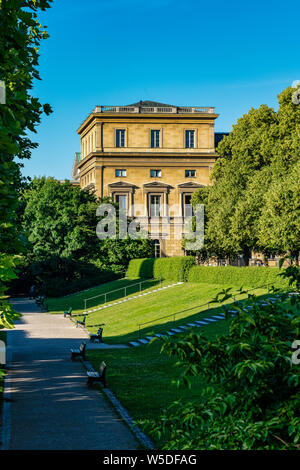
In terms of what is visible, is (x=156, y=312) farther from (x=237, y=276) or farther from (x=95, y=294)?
(x=95, y=294)

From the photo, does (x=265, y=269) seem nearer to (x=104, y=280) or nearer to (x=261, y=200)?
(x=261, y=200)

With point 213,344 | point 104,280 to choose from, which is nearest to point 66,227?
point 104,280

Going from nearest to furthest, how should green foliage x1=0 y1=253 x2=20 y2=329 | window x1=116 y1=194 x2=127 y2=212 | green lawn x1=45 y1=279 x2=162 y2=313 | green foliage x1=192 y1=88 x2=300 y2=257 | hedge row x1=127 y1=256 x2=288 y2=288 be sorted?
green foliage x1=0 y1=253 x2=20 y2=329, hedge row x1=127 y1=256 x2=288 y2=288, green foliage x1=192 y1=88 x2=300 y2=257, green lawn x1=45 y1=279 x2=162 y2=313, window x1=116 y1=194 x2=127 y2=212

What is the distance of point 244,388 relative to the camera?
18.9 feet

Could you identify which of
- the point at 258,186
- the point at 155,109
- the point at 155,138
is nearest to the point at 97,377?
the point at 258,186

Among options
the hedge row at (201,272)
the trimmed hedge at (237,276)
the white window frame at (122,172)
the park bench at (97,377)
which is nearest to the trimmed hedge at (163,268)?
the hedge row at (201,272)

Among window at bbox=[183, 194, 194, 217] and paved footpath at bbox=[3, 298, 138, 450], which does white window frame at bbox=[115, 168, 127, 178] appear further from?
paved footpath at bbox=[3, 298, 138, 450]

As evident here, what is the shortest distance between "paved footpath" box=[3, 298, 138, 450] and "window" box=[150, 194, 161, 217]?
48448 mm

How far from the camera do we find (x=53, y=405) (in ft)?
48.1

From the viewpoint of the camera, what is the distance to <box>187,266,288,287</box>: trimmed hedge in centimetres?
3439

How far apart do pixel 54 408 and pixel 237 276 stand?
24.6m

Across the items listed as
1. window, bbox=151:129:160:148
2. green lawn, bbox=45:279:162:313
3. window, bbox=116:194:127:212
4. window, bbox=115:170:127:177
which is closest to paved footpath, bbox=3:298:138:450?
green lawn, bbox=45:279:162:313

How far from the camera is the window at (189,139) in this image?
74.9 m

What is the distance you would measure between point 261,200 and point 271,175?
2.22 metres
